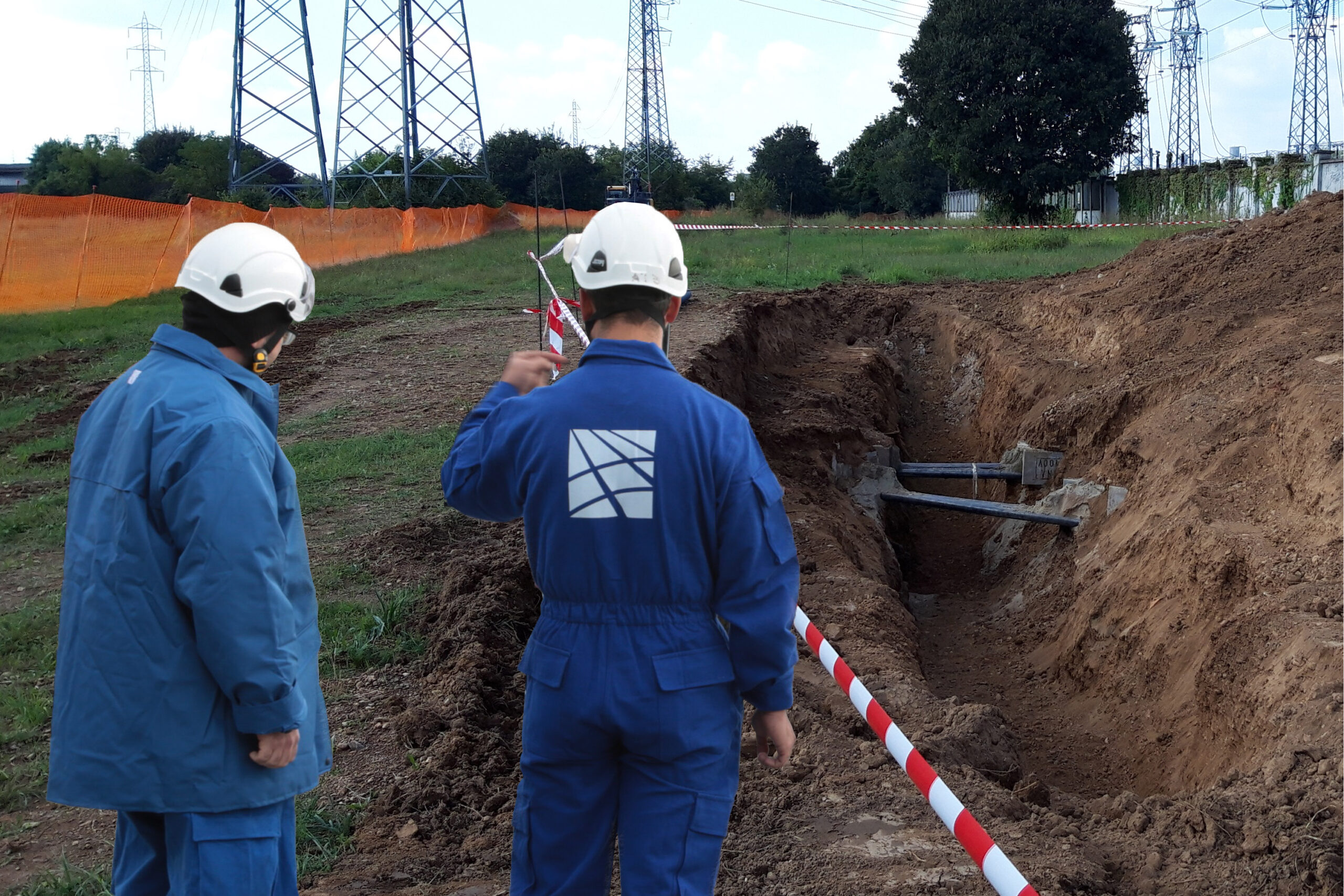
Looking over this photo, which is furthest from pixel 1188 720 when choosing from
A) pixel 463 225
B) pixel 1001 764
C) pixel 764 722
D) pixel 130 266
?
pixel 463 225

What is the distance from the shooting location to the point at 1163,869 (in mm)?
3727

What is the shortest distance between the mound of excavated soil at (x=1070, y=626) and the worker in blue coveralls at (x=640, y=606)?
1390 mm

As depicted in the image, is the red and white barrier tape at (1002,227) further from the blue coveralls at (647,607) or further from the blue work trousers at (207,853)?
the blue work trousers at (207,853)

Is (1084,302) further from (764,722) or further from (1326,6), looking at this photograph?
(1326,6)

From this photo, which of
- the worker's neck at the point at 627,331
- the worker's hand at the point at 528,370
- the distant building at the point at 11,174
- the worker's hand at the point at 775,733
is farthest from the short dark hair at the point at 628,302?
the distant building at the point at 11,174

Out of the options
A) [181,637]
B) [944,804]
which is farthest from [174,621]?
[944,804]

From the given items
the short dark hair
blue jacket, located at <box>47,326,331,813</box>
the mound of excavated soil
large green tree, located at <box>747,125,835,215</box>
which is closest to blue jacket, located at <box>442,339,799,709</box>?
the short dark hair

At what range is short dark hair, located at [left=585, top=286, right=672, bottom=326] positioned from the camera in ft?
Answer: 8.01

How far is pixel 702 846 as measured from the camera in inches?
91.4

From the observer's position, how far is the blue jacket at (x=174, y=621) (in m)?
2.21

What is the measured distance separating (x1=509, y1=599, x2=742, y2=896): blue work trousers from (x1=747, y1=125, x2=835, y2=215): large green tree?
209 ft

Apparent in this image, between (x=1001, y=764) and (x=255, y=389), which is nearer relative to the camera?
(x=255, y=389)

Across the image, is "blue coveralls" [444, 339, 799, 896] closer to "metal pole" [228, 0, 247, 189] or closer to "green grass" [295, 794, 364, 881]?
"green grass" [295, 794, 364, 881]

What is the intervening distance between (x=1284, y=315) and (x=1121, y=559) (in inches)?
153
